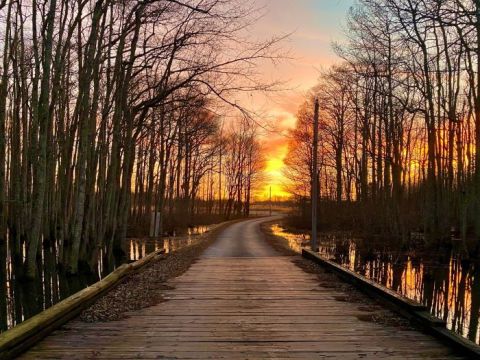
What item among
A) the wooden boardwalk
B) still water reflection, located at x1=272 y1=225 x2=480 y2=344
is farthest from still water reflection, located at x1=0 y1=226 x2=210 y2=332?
still water reflection, located at x1=272 y1=225 x2=480 y2=344

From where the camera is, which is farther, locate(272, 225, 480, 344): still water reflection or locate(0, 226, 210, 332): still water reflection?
locate(272, 225, 480, 344): still water reflection

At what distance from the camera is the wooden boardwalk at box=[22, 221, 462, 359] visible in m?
5.30

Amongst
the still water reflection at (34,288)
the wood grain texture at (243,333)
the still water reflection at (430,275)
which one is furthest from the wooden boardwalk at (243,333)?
the still water reflection at (34,288)

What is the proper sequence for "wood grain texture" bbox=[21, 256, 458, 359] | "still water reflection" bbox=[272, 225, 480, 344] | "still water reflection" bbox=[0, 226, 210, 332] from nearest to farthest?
"wood grain texture" bbox=[21, 256, 458, 359]
"still water reflection" bbox=[0, 226, 210, 332]
"still water reflection" bbox=[272, 225, 480, 344]

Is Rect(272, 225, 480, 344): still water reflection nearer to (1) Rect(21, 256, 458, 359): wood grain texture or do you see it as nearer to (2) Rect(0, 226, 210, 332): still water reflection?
(1) Rect(21, 256, 458, 359): wood grain texture

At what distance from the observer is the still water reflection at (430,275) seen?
11.6 m

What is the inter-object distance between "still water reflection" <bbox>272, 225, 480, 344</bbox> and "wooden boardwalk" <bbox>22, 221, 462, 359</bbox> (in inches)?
137

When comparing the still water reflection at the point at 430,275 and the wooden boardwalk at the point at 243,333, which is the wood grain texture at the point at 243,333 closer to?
the wooden boardwalk at the point at 243,333

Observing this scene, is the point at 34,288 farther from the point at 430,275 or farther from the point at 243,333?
the point at 430,275

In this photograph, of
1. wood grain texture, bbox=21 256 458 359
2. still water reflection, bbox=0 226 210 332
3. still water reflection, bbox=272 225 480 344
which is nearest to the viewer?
wood grain texture, bbox=21 256 458 359

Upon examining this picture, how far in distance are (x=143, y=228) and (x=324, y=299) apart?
91.8 ft

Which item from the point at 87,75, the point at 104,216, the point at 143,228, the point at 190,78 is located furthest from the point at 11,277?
the point at 143,228

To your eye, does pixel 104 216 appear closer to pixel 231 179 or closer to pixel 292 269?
pixel 292 269

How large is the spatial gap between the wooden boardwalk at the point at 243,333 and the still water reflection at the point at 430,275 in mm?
3476
